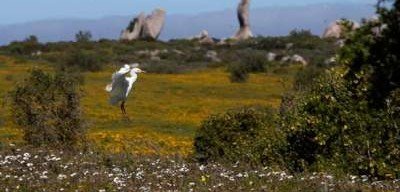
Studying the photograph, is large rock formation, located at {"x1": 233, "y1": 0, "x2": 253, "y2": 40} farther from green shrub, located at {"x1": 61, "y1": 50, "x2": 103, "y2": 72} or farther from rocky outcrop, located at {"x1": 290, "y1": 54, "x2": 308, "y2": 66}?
green shrub, located at {"x1": 61, "y1": 50, "x2": 103, "y2": 72}

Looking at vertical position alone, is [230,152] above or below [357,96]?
below

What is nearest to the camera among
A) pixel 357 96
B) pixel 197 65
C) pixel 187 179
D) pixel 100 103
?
pixel 187 179

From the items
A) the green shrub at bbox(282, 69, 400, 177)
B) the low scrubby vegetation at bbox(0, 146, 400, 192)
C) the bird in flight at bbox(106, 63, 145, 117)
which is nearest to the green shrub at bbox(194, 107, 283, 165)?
the green shrub at bbox(282, 69, 400, 177)

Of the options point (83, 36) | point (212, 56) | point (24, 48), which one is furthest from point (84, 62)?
point (83, 36)

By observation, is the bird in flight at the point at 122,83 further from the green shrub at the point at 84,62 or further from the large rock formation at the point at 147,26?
the large rock formation at the point at 147,26

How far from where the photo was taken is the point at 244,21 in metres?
115

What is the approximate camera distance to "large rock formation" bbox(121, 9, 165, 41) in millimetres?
112444

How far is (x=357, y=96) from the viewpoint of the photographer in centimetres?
1638

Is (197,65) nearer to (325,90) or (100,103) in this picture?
(100,103)

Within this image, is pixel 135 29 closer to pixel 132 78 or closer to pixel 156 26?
pixel 156 26

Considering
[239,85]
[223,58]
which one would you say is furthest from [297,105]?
[223,58]

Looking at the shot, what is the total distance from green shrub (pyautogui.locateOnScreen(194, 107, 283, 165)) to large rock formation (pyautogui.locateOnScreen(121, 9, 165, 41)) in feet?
301

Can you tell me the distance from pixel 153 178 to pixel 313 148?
4604mm

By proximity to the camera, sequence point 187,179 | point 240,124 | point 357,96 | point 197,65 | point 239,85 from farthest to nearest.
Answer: point 197,65
point 239,85
point 240,124
point 357,96
point 187,179
